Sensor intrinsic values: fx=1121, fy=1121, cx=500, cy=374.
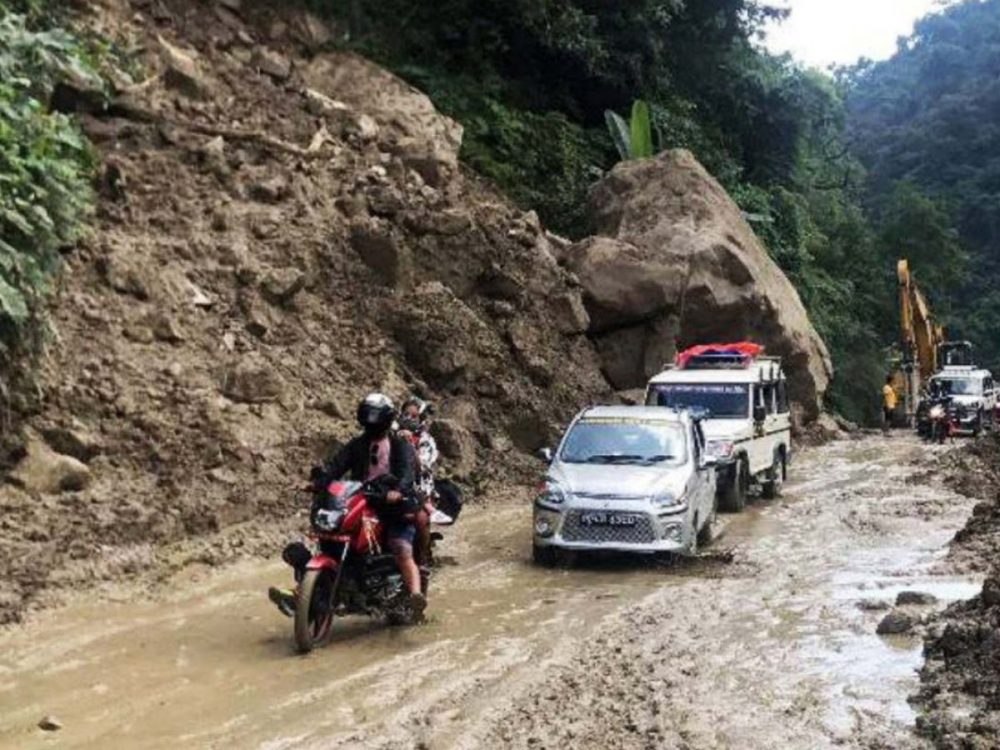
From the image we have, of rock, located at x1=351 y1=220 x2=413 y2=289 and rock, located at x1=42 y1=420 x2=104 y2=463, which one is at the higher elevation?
rock, located at x1=351 y1=220 x2=413 y2=289

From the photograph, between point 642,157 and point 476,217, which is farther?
point 642,157

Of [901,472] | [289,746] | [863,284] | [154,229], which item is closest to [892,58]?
[863,284]

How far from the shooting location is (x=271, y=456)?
12.6 metres

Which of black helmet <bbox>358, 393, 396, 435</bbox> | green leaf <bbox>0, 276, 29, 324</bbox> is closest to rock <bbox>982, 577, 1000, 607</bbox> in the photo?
black helmet <bbox>358, 393, 396, 435</bbox>

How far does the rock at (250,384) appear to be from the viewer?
516 inches

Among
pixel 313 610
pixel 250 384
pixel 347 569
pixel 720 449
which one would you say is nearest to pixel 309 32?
pixel 250 384

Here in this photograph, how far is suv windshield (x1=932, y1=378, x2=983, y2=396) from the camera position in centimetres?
3072

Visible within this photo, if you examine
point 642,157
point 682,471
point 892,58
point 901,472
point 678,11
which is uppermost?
point 892,58

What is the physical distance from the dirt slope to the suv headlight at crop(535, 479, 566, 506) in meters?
2.95

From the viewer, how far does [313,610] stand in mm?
7766

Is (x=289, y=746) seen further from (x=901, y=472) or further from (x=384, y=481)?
(x=901, y=472)

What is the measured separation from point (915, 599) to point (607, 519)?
3.09 metres

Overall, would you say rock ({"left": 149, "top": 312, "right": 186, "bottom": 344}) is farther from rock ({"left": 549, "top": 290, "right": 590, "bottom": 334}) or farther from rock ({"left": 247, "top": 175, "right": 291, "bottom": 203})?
rock ({"left": 549, "top": 290, "right": 590, "bottom": 334})

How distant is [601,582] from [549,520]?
91cm
